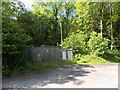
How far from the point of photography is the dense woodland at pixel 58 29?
4508 millimetres

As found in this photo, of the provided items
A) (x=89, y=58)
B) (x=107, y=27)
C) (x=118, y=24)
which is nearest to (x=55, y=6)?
(x=107, y=27)

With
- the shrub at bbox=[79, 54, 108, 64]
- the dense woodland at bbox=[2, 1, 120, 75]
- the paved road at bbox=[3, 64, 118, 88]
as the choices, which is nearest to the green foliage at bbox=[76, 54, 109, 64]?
the shrub at bbox=[79, 54, 108, 64]

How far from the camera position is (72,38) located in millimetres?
9016

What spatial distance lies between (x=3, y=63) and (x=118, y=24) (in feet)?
47.4

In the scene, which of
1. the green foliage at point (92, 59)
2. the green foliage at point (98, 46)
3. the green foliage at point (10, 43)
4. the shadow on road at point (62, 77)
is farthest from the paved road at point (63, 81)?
the green foliage at point (98, 46)

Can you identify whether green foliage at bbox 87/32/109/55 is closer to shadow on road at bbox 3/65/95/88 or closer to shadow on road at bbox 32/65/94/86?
shadow on road at bbox 32/65/94/86

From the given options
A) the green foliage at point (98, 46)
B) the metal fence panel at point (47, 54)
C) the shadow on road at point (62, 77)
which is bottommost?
the shadow on road at point (62, 77)

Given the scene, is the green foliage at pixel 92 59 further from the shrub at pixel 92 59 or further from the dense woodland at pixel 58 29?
the dense woodland at pixel 58 29

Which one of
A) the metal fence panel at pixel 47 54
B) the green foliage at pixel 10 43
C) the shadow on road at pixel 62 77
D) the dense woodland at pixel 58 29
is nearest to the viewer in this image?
the shadow on road at pixel 62 77

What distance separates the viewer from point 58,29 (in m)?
16.4

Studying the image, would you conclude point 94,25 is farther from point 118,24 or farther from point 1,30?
point 1,30

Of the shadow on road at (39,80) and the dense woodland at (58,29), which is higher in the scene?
the dense woodland at (58,29)

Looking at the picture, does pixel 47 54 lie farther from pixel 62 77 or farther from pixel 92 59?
pixel 92 59

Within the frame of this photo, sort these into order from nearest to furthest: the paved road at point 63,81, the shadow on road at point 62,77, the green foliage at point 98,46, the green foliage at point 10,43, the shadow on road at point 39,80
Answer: the paved road at point 63,81 < the shadow on road at point 39,80 < the shadow on road at point 62,77 < the green foliage at point 10,43 < the green foliage at point 98,46
